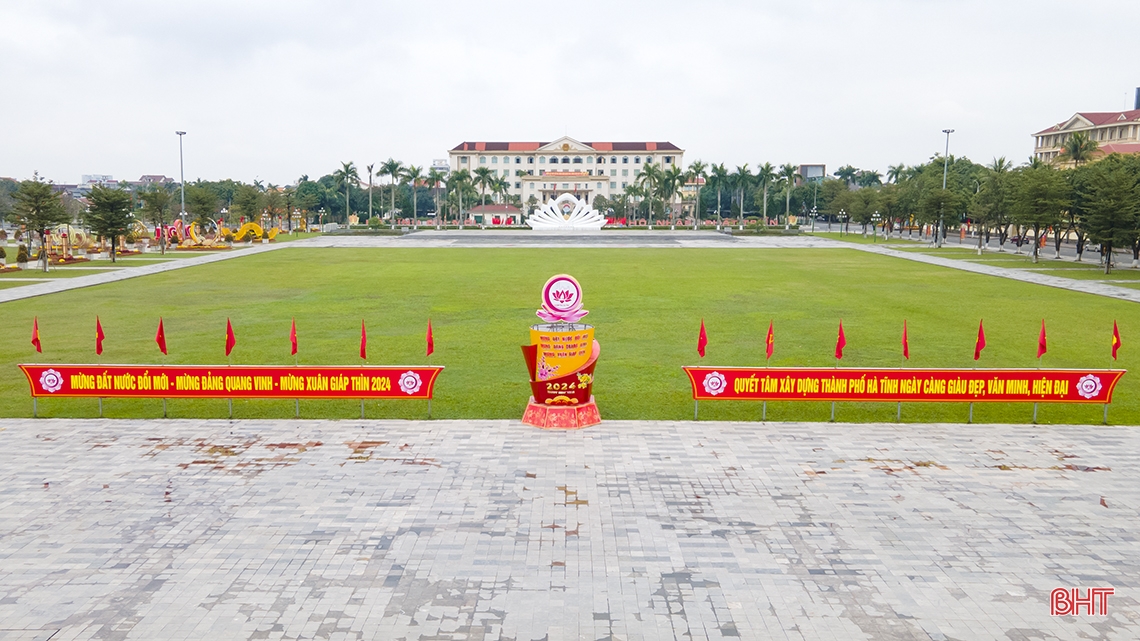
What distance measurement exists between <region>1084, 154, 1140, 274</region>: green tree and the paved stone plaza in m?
34.8

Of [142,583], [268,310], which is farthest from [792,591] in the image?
[268,310]

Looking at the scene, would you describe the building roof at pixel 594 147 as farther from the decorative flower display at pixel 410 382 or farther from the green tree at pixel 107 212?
the decorative flower display at pixel 410 382

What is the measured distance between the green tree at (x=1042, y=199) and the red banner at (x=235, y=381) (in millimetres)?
49286

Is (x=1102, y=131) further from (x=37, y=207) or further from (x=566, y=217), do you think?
(x=37, y=207)

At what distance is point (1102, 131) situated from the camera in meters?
109

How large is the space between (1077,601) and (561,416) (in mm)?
8842

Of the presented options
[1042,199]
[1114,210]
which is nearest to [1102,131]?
[1042,199]

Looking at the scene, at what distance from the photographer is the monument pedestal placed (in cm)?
1511

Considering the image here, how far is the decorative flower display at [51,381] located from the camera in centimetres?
1556

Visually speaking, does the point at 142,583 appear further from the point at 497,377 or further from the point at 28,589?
the point at 497,377

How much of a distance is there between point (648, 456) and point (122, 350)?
53.8 ft

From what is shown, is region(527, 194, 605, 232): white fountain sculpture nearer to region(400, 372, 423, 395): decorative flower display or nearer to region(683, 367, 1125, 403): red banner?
region(400, 372, 423, 395): decorative flower display

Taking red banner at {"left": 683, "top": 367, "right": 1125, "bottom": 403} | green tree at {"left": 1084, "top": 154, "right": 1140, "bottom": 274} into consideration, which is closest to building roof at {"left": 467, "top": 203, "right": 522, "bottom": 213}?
green tree at {"left": 1084, "top": 154, "right": 1140, "bottom": 274}

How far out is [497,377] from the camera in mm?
19062
